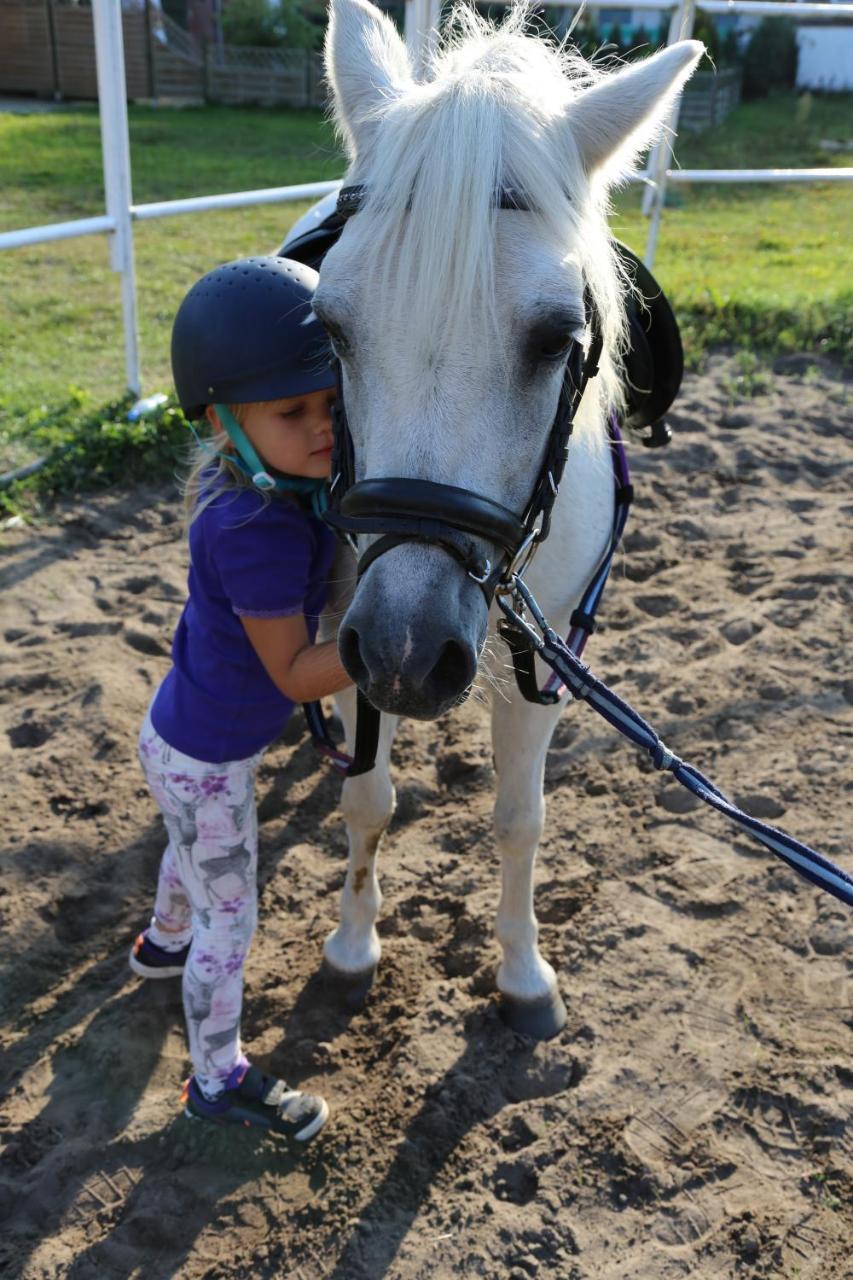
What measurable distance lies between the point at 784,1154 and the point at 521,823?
885 millimetres

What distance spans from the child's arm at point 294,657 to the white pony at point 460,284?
26 cm

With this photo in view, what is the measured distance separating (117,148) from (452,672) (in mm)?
4390

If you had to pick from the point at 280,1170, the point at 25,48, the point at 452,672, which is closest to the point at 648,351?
the point at 452,672

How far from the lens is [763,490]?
487 centimetres

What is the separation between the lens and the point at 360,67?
1.86 meters

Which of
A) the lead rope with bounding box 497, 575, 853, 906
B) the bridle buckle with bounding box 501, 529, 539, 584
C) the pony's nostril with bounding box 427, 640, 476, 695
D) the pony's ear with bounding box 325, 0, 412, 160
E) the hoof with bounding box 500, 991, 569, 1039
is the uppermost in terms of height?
the pony's ear with bounding box 325, 0, 412, 160

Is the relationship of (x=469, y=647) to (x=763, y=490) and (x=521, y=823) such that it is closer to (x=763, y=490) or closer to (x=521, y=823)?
(x=521, y=823)

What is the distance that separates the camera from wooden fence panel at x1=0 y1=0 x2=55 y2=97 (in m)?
16.1

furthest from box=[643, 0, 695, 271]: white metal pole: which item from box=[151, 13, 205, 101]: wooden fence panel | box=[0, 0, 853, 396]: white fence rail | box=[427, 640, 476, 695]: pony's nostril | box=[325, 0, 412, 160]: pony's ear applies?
box=[151, 13, 205, 101]: wooden fence panel

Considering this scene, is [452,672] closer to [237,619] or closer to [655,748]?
[655,748]

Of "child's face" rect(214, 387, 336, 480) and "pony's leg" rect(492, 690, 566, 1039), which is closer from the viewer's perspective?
"child's face" rect(214, 387, 336, 480)

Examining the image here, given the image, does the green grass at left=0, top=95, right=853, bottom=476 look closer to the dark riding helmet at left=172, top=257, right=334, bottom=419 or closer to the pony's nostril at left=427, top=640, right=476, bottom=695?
the dark riding helmet at left=172, top=257, right=334, bottom=419

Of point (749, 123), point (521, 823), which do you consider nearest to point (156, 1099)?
point (521, 823)

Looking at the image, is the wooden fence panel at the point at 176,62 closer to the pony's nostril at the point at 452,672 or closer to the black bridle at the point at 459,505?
the black bridle at the point at 459,505
